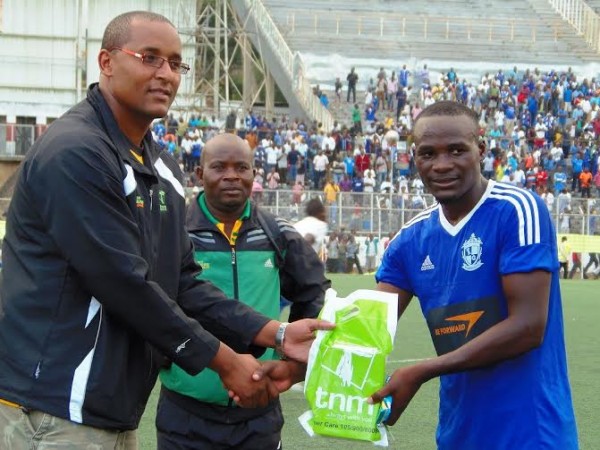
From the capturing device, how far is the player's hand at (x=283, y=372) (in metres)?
4.88

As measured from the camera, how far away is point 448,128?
4363 millimetres

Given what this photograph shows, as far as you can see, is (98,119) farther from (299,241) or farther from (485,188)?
(299,241)

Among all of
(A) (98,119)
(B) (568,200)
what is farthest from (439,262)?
(B) (568,200)

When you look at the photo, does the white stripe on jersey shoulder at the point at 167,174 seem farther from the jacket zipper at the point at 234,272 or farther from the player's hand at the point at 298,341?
the jacket zipper at the point at 234,272

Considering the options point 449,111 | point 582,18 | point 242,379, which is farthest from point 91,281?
point 582,18

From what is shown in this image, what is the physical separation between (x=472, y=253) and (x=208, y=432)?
182 cm

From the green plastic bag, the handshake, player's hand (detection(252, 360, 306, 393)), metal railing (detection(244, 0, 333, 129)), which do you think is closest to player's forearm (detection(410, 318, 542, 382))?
the green plastic bag

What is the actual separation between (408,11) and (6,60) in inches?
701

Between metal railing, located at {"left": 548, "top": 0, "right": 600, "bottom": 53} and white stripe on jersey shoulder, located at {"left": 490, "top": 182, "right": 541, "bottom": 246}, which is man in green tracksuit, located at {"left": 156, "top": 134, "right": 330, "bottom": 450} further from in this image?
metal railing, located at {"left": 548, "top": 0, "right": 600, "bottom": 53}

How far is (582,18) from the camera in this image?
173 feet

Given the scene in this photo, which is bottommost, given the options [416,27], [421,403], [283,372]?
[421,403]

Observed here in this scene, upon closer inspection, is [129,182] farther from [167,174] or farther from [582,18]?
[582,18]

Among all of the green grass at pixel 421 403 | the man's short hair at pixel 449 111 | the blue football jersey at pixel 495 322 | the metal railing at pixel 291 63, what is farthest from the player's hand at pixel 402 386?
the metal railing at pixel 291 63

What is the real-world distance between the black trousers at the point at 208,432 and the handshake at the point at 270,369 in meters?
0.60
